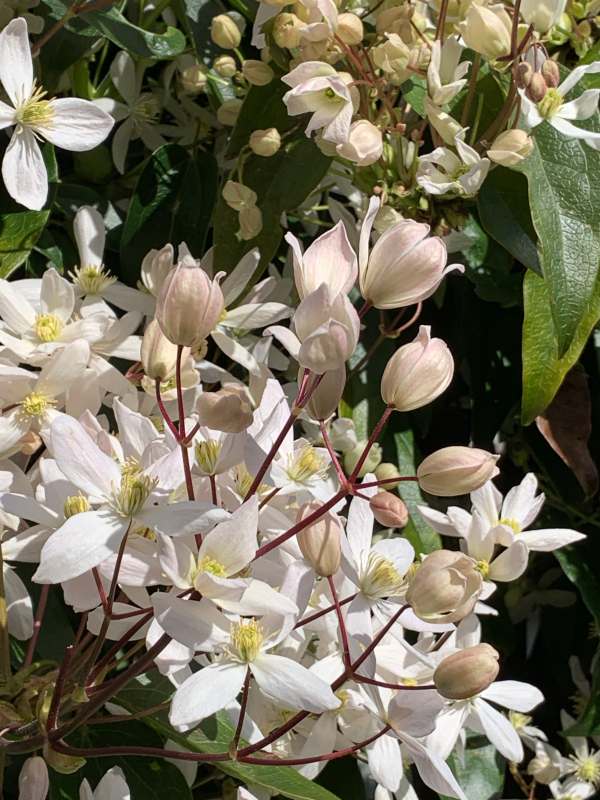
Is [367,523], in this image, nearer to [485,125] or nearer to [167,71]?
[485,125]

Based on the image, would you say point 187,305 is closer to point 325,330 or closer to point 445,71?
point 325,330

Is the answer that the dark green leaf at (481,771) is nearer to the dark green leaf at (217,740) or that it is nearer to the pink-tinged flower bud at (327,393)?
the dark green leaf at (217,740)

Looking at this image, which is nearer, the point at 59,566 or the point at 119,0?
the point at 59,566

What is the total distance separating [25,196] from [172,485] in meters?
0.21

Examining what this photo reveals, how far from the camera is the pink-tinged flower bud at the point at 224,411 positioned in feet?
1.60

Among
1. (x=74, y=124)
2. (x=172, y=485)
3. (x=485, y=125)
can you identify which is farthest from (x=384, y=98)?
(x=172, y=485)

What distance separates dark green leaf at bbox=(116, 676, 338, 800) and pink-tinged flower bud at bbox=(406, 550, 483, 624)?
125 millimetres

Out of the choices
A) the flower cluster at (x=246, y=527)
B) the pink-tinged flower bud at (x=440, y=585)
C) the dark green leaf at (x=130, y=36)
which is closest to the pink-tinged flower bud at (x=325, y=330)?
the flower cluster at (x=246, y=527)

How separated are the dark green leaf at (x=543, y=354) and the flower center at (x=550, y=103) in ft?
0.34

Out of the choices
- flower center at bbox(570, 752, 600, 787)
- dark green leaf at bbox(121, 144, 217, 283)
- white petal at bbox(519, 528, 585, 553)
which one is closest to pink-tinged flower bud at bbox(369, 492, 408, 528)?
white petal at bbox(519, 528, 585, 553)

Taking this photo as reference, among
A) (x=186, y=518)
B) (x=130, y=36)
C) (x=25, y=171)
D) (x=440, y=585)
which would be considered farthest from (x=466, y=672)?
(x=130, y=36)

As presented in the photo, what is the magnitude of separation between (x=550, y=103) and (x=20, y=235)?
1.07ft

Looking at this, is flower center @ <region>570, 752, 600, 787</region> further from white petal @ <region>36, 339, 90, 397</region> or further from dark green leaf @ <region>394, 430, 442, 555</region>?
white petal @ <region>36, 339, 90, 397</region>

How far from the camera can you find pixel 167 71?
2.86ft
